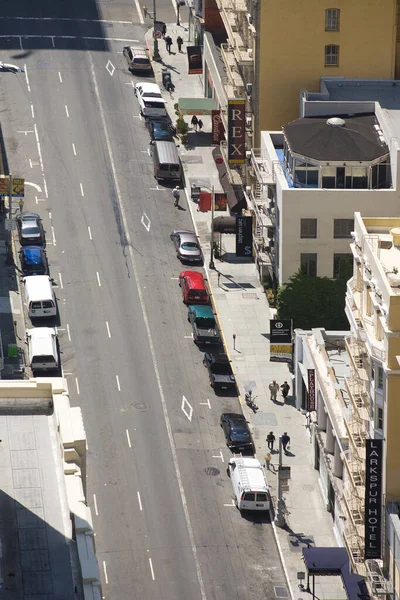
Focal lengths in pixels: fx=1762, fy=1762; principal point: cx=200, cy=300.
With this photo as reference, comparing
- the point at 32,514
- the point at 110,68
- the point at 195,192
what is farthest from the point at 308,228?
the point at 32,514

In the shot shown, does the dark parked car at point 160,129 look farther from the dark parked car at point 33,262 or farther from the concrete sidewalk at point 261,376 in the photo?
the dark parked car at point 33,262

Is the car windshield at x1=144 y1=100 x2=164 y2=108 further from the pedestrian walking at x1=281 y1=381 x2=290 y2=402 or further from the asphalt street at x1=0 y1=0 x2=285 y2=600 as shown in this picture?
the pedestrian walking at x1=281 y1=381 x2=290 y2=402

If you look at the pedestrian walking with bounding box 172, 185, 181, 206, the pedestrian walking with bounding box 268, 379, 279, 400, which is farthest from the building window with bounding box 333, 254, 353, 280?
the pedestrian walking with bounding box 172, 185, 181, 206

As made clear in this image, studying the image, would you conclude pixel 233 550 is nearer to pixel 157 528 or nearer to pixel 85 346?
pixel 157 528

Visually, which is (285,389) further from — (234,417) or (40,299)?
(40,299)

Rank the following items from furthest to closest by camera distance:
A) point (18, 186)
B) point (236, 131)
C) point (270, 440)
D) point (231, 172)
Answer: point (231, 172), point (236, 131), point (18, 186), point (270, 440)

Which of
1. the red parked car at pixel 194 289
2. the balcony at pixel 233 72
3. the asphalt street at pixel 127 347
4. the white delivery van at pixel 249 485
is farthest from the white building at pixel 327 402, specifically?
the balcony at pixel 233 72

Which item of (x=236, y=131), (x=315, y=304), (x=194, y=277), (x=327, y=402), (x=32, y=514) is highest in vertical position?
(x=32, y=514)
